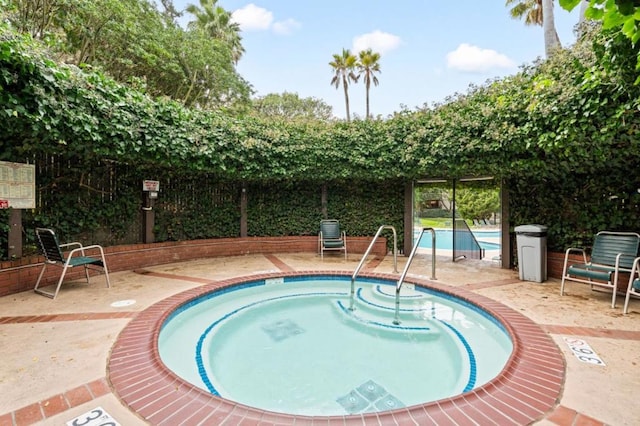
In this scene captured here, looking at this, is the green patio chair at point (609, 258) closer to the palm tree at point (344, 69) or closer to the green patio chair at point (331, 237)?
the green patio chair at point (331, 237)

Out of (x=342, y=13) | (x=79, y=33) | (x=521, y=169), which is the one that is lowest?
(x=521, y=169)

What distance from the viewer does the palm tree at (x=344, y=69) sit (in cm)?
2355

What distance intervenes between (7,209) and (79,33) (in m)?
8.40

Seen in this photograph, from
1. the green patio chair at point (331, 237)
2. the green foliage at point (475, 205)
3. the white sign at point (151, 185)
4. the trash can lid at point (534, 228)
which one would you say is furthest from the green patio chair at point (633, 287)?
the green foliage at point (475, 205)

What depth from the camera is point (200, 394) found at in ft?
6.51

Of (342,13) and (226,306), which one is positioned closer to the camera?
(226,306)

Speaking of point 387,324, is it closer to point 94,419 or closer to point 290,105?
point 94,419

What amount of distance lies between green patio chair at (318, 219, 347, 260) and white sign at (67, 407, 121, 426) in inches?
232

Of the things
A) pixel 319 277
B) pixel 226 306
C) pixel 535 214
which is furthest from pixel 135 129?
pixel 535 214

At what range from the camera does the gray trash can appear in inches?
Answer: 207

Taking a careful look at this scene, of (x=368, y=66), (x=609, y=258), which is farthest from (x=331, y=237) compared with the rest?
(x=368, y=66)

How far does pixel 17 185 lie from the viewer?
436 centimetres

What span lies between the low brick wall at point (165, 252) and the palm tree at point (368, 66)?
770 inches

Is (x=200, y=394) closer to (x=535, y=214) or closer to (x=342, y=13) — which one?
(x=535, y=214)
